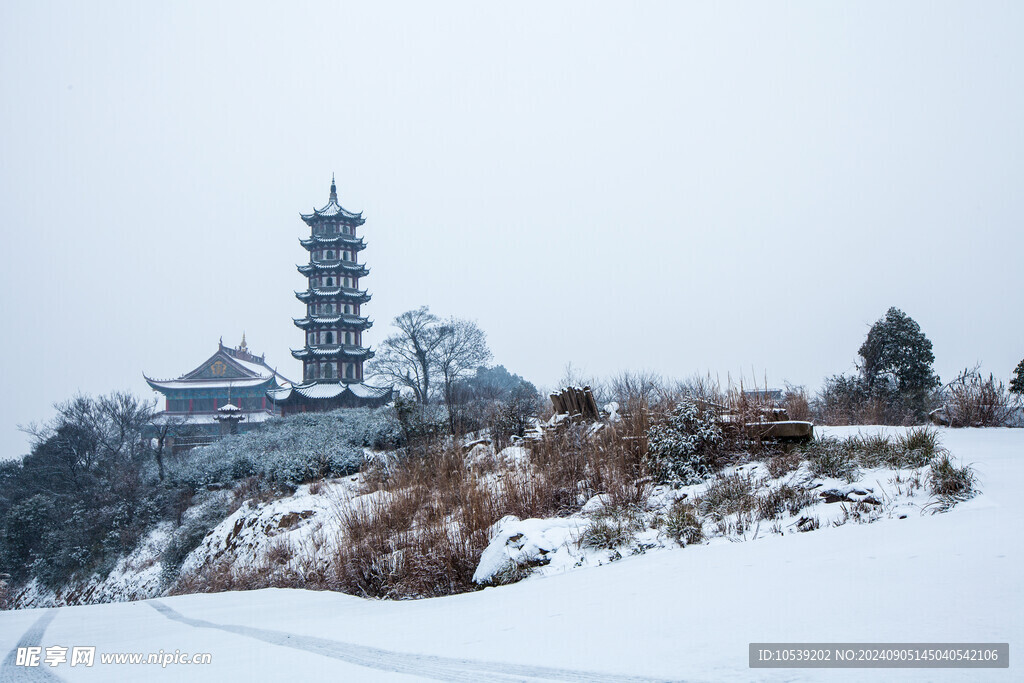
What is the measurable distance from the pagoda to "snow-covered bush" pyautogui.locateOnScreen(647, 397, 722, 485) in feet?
86.2

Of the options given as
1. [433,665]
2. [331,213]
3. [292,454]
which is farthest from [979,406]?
[331,213]

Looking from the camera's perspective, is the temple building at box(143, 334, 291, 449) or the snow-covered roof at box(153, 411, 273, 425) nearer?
the snow-covered roof at box(153, 411, 273, 425)

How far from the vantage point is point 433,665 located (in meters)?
1.82

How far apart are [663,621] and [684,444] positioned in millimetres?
3426

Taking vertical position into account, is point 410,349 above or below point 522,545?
above

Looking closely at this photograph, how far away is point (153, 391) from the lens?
1453 inches

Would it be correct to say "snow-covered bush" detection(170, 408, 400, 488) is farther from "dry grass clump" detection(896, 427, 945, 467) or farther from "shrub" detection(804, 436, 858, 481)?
"dry grass clump" detection(896, 427, 945, 467)

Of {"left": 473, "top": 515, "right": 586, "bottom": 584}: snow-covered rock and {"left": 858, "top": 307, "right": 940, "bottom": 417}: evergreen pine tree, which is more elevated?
{"left": 858, "top": 307, "right": 940, "bottom": 417}: evergreen pine tree

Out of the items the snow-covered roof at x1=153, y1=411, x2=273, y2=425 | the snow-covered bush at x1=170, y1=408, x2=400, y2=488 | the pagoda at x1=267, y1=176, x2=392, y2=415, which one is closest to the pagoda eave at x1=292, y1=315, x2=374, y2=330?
the pagoda at x1=267, y1=176, x2=392, y2=415

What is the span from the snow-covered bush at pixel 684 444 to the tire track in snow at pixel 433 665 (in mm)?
3468

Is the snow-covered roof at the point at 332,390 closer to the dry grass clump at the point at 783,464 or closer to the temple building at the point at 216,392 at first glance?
the temple building at the point at 216,392

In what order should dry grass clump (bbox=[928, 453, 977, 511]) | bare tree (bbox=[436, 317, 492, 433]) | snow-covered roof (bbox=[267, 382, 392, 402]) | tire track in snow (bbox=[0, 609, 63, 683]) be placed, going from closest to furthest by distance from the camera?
tire track in snow (bbox=[0, 609, 63, 683])
dry grass clump (bbox=[928, 453, 977, 511])
snow-covered roof (bbox=[267, 382, 392, 402])
bare tree (bbox=[436, 317, 492, 433])

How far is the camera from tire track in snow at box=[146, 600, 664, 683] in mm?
1606

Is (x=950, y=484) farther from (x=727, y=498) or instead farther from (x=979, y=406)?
(x=979, y=406)
